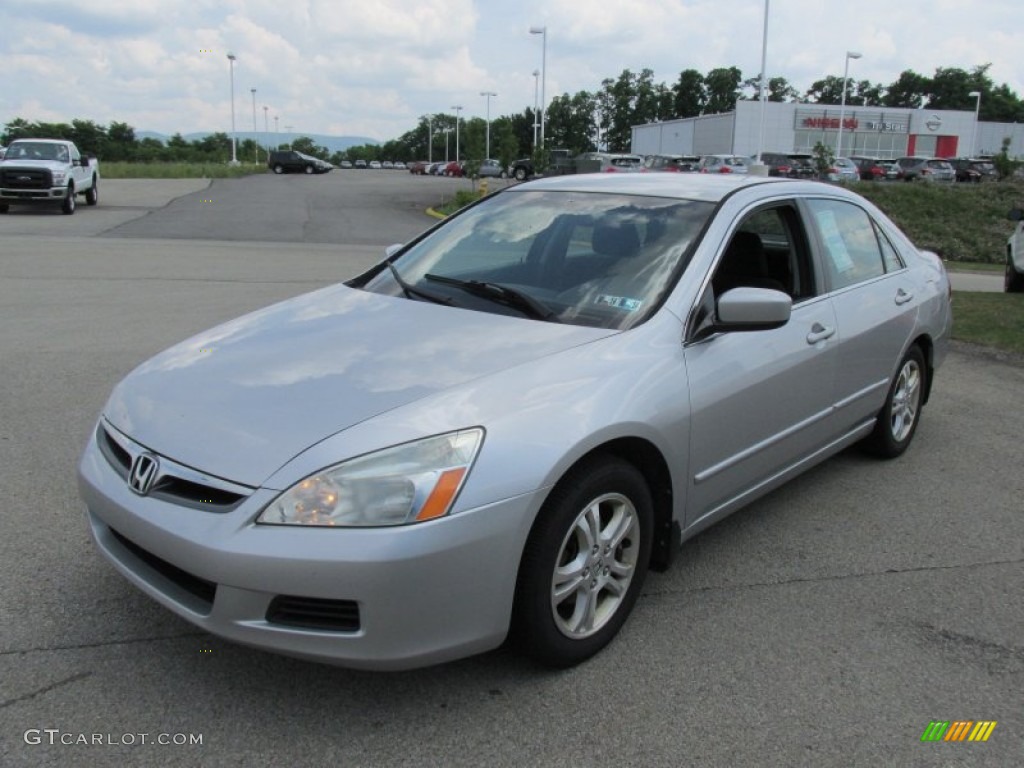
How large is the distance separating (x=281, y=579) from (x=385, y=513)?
33 centimetres

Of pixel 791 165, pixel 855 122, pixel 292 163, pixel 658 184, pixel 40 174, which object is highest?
pixel 855 122

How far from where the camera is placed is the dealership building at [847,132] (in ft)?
238

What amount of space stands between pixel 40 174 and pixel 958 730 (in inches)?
964

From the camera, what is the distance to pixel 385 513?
2.43 metres

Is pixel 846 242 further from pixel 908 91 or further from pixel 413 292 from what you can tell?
pixel 908 91

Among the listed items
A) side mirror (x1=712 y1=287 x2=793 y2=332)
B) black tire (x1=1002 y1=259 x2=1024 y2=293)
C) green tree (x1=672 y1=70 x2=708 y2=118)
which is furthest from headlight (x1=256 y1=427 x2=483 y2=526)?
green tree (x1=672 y1=70 x2=708 y2=118)

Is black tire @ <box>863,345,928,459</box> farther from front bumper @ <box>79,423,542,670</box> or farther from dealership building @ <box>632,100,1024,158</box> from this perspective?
dealership building @ <box>632,100,1024,158</box>

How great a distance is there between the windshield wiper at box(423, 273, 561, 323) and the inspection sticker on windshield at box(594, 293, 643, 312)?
0.20 meters

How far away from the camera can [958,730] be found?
8.83 ft

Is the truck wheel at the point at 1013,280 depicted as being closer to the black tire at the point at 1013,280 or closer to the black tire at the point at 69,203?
the black tire at the point at 1013,280

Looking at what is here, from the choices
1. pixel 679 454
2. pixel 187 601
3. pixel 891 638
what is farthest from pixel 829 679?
pixel 187 601

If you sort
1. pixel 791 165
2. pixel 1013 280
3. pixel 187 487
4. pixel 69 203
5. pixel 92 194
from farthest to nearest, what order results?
1. pixel 791 165
2. pixel 92 194
3. pixel 69 203
4. pixel 1013 280
5. pixel 187 487

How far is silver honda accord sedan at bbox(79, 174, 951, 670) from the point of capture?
2441 millimetres

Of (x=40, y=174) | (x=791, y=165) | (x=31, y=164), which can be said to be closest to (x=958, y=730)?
(x=40, y=174)
